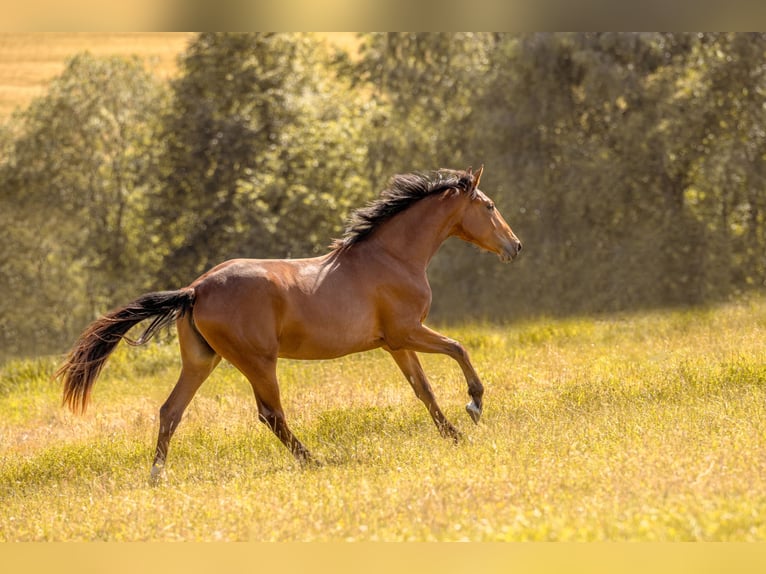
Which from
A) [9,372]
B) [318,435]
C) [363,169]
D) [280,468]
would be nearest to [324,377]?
[318,435]

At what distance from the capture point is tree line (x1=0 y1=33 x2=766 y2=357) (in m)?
23.0

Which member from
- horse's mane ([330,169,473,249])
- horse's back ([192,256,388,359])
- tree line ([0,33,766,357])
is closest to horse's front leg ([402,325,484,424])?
horse's back ([192,256,388,359])

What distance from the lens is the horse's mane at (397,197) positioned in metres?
8.71

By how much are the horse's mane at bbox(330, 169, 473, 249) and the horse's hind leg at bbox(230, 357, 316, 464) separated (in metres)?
1.53

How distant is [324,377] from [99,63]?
2277 centimetres

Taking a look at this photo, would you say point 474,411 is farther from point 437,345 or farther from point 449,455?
point 449,455

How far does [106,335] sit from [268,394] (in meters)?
1.44

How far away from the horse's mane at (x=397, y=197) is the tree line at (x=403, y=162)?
10.3 m

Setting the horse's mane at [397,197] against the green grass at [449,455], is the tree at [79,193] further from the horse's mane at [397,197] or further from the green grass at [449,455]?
the horse's mane at [397,197]

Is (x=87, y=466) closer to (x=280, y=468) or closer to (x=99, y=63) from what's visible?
(x=280, y=468)

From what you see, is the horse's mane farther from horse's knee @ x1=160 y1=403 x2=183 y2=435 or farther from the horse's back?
horse's knee @ x1=160 y1=403 x2=183 y2=435

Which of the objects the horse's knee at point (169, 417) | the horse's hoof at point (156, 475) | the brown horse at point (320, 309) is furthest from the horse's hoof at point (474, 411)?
the horse's hoof at point (156, 475)

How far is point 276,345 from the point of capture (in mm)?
7719

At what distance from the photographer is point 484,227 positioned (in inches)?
352
